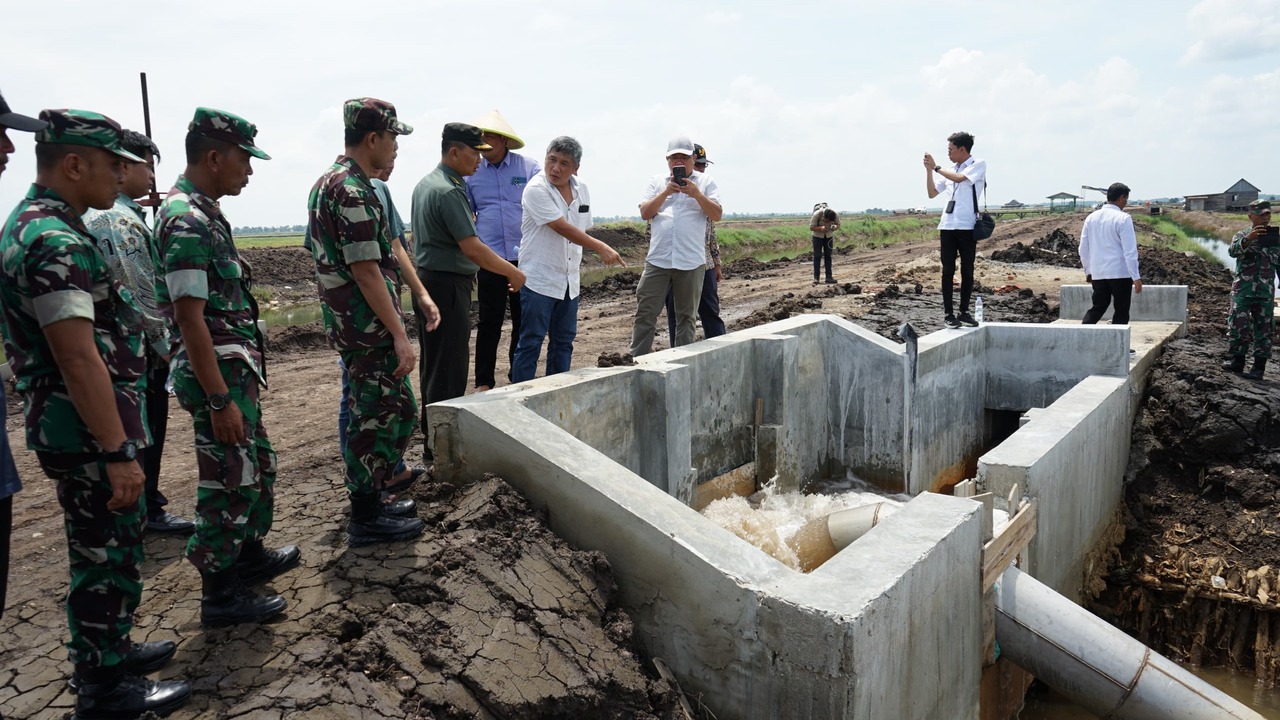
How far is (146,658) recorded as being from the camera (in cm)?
281

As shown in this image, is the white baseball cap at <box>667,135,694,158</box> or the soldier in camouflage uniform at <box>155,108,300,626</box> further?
the white baseball cap at <box>667,135,694,158</box>

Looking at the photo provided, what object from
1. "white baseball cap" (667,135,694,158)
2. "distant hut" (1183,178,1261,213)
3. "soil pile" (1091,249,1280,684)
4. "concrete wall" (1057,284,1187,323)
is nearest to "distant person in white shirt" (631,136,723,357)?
"white baseball cap" (667,135,694,158)

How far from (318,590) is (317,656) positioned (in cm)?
44

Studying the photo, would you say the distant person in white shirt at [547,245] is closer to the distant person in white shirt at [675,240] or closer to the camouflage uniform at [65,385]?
the distant person in white shirt at [675,240]

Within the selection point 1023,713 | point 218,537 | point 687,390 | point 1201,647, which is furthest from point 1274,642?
point 218,537

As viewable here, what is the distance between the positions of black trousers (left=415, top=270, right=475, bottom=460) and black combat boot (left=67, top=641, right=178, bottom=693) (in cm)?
196

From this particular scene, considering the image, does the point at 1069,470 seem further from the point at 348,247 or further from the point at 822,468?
the point at 348,247

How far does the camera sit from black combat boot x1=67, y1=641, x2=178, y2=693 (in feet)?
9.03

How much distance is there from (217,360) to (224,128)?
2.78 feet

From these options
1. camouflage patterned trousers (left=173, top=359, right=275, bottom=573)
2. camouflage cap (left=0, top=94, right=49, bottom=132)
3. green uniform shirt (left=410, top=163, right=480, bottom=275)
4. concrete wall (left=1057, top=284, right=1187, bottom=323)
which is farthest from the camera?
concrete wall (left=1057, top=284, right=1187, bottom=323)

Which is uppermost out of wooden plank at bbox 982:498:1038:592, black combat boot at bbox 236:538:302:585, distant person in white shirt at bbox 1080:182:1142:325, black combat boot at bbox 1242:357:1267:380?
distant person in white shirt at bbox 1080:182:1142:325

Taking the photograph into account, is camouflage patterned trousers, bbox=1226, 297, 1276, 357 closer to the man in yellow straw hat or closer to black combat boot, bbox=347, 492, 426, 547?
the man in yellow straw hat

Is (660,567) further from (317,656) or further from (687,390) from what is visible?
(687,390)

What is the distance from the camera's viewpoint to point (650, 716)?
3.22 metres
